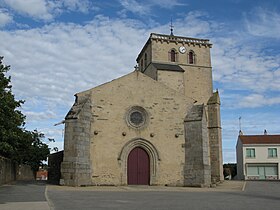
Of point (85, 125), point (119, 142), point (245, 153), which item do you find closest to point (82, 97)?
point (85, 125)

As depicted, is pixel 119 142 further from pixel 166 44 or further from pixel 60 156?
pixel 166 44

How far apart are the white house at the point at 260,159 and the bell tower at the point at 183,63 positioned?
17817 mm

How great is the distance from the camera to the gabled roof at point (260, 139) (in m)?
43.0

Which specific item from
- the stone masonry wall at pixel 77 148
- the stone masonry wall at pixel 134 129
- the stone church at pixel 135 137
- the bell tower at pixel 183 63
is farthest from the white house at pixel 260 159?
the stone masonry wall at pixel 77 148

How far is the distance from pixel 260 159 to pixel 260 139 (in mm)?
2975

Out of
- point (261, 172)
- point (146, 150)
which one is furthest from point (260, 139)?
point (146, 150)

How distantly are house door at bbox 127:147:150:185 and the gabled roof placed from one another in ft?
86.2

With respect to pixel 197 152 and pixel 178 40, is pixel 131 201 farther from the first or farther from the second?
pixel 178 40

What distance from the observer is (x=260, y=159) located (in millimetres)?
42125

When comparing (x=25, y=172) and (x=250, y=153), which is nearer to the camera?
(x=25, y=172)

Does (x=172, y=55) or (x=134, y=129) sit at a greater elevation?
(x=172, y=55)

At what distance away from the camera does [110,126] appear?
1998 cm

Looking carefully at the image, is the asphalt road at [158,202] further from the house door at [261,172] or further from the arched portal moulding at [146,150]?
the house door at [261,172]

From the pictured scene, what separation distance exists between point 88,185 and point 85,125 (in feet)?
11.0
